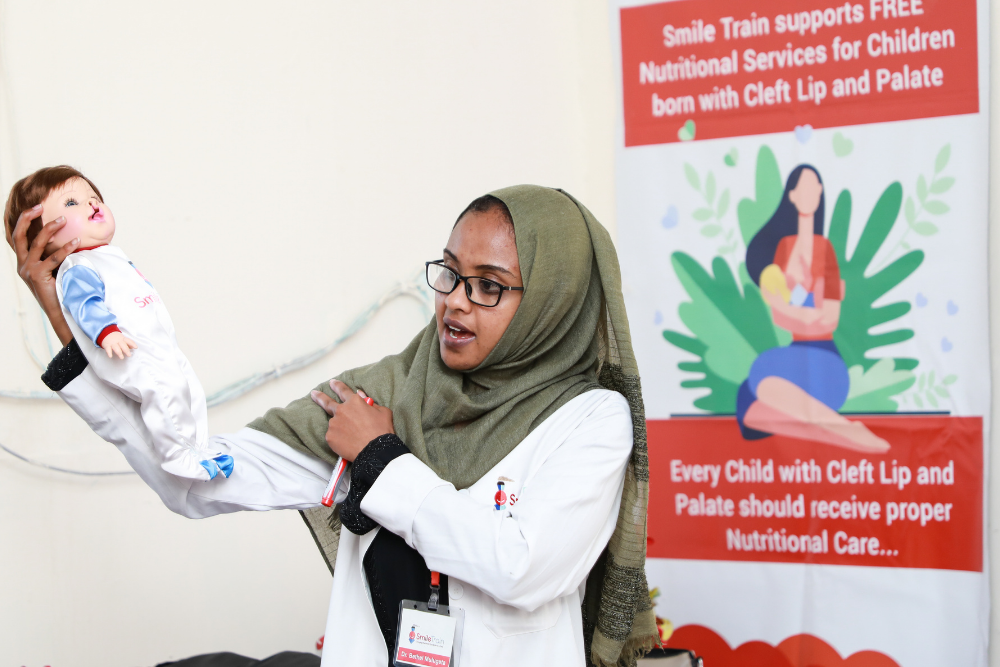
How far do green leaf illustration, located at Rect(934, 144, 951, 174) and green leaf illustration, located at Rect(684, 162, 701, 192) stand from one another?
68 cm

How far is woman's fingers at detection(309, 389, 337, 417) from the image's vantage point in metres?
1.36

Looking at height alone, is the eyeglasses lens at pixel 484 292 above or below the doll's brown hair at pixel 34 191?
below

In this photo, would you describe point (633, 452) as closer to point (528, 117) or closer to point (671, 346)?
point (671, 346)

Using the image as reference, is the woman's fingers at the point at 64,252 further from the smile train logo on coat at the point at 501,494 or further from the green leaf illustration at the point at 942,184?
the green leaf illustration at the point at 942,184

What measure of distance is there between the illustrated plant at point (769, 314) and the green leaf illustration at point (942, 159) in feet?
0.39

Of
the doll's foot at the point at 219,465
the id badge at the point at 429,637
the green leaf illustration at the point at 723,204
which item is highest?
the green leaf illustration at the point at 723,204

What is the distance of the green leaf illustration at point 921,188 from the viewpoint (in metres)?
2.30

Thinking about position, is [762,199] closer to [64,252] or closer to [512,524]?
[512,524]

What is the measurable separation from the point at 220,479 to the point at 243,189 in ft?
4.79

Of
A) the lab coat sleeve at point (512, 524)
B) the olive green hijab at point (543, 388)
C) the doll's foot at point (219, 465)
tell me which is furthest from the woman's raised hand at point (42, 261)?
the lab coat sleeve at point (512, 524)

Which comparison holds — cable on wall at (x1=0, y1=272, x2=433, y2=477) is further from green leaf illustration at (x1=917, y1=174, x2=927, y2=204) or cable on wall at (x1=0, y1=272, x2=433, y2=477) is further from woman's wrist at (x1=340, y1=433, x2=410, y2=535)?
green leaf illustration at (x1=917, y1=174, x2=927, y2=204)

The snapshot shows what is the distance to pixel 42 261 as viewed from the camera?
1.14 meters

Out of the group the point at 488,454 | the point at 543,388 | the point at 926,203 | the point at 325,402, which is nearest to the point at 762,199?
the point at 926,203

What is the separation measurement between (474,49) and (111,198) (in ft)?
4.16
